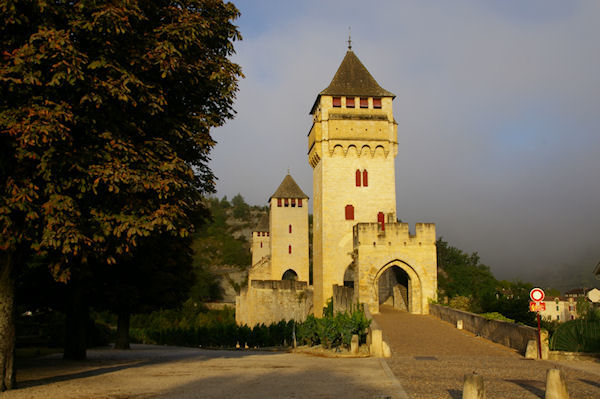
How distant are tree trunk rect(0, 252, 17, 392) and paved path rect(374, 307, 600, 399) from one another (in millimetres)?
6644

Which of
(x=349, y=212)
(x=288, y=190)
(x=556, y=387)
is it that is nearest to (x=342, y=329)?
(x=556, y=387)

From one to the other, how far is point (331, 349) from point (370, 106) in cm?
2170

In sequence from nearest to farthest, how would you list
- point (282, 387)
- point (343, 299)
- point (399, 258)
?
1. point (282, 387)
2. point (399, 258)
3. point (343, 299)

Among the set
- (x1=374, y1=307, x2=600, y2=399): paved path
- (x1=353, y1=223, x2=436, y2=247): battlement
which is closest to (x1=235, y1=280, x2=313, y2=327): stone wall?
(x1=353, y1=223, x2=436, y2=247): battlement

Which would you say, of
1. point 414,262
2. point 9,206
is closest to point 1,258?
point 9,206

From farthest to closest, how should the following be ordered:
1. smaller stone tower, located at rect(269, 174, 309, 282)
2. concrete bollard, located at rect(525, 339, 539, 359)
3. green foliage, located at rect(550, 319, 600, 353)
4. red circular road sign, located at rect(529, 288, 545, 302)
→ smaller stone tower, located at rect(269, 174, 309, 282) → concrete bollard, located at rect(525, 339, 539, 359) → green foliage, located at rect(550, 319, 600, 353) → red circular road sign, located at rect(529, 288, 545, 302)

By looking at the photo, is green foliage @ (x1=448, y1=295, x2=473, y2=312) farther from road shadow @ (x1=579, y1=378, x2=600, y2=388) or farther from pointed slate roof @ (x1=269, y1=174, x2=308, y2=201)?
pointed slate roof @ (x1=269, y1=174, x2=308, y2=201)

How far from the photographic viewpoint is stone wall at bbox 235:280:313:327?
123 ft

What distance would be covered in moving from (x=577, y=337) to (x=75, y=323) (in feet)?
43.0

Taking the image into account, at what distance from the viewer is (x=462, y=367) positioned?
11.4 metres

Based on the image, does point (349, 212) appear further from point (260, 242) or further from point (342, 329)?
point (260, 242)

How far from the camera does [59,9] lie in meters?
8.38

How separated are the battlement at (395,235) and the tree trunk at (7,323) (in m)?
19.4

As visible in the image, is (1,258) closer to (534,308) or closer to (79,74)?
(79,74)
